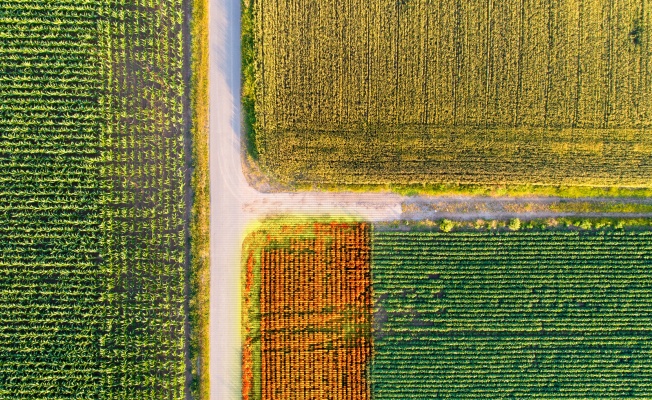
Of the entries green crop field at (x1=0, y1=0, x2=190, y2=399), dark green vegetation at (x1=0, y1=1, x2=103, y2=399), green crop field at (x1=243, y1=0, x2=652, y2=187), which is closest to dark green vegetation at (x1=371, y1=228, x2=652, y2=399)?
green crop field at (x1=243, y1=0, x2=652, y2=187)

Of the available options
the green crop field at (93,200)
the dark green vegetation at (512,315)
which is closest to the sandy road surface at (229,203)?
the green crop field at (93,200)

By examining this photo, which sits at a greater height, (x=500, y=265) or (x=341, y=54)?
(x=341, y=54)

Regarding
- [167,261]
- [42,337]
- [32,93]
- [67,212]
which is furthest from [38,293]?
[32,93]

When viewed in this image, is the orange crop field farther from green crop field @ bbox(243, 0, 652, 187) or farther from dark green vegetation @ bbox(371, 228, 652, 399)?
green crop field @ bbox(243, 0, 652, 187)

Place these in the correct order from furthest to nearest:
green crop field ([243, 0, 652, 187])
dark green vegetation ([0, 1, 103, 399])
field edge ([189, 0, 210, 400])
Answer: green crop field ([243, 0, 652, 187])
field edge ([189, 0, 210, 400])
dark green vegetation ([0, 1, 103, 399])

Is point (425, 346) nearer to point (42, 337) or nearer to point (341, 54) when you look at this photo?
point (341, 54)

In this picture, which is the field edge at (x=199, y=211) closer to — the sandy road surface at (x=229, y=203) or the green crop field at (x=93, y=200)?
the sandy road surface at (x=229, y=203)
